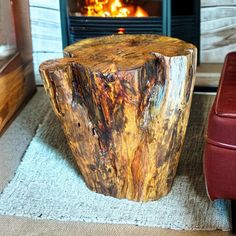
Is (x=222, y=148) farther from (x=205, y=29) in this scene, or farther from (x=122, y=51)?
(x=205, y=29)

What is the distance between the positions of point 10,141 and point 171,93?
99cm

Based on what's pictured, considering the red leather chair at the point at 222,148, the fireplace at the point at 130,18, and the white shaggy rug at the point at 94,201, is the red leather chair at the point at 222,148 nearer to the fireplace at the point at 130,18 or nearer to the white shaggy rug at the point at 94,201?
the white shaggy rug at the point at 94,201

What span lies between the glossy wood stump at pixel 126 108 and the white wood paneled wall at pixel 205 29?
0.98 meters

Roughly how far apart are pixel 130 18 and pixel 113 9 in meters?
0.13

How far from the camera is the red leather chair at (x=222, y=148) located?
5.44 feet

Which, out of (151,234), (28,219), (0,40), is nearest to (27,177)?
(28,219)

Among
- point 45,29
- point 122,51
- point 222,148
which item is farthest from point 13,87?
point 222,148

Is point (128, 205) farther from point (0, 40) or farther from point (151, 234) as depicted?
point (0, 40)

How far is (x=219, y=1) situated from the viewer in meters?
2.88

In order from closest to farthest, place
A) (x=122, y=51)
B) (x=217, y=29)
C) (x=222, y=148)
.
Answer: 1. (x=222, y=148)
2. (x=122, y=51)
3. (x=217, y=29)

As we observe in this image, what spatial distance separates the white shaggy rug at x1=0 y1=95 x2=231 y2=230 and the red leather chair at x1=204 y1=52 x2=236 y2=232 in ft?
0.46

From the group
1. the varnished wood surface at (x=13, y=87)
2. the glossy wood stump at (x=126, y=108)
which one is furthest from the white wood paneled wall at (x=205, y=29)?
the glossy wood stump at (x=126, y=108)

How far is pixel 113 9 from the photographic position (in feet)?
9.29

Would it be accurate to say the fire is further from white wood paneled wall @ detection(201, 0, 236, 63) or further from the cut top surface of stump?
the cut top surface of stump
